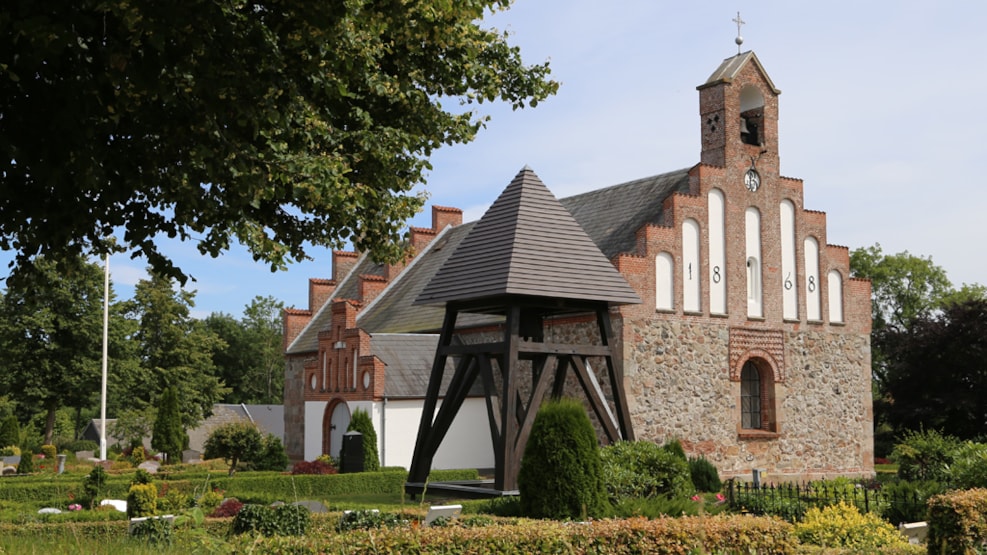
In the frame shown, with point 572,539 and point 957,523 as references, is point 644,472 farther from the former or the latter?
point 572,539

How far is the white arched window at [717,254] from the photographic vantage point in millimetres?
24719

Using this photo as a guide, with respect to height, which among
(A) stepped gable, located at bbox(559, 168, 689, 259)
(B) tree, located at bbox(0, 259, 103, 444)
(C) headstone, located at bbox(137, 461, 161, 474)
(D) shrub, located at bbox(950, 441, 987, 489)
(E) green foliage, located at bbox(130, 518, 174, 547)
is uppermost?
(A) stepped gable, located at bbox(559, 168, 689, 259)

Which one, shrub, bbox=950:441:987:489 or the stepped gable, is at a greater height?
the stepped gable

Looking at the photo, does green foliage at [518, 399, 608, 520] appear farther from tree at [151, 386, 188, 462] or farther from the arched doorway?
tree at [151, 386, 188, 462]

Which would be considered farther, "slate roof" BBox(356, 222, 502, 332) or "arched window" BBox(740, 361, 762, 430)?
"slate roof" BBox(356, 222, 502, 332)

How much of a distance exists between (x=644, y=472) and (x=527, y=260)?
15.4 ft

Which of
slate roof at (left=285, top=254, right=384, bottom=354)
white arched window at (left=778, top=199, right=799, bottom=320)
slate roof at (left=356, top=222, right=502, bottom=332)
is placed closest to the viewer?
white arched window at (left=778, top=199, right=799, bottom=320)

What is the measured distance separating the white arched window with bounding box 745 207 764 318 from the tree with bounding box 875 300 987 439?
28.1ft

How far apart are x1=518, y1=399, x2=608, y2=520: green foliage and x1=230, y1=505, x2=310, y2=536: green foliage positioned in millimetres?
3245

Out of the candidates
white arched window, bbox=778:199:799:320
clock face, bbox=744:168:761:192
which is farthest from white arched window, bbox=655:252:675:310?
white arched window, bbox=778:199:799:320

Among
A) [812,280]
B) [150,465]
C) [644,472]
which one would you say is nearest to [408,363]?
[812,280]

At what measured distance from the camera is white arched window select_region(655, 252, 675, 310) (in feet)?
78.0

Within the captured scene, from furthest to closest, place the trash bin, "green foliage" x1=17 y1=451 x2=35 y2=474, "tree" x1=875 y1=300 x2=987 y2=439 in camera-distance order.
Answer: "green foliage" x1=17 y1=451 x2=35 y2=474, "tree" x1=875 y1=300 x2=987 y2=439, the trash bin

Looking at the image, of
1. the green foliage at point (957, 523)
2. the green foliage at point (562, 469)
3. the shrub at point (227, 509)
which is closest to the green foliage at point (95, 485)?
the shrub at point (227, 509)
